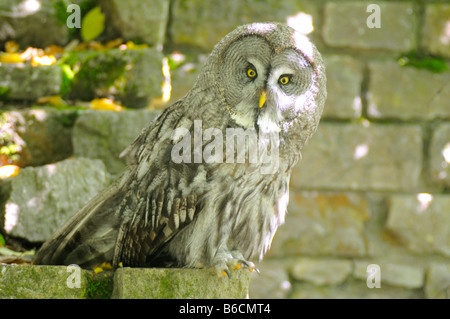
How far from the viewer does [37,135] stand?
3.11 m

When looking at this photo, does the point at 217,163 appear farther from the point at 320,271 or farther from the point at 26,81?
the point at 320,271

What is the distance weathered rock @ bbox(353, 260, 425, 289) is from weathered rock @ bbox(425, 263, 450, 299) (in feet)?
0.17

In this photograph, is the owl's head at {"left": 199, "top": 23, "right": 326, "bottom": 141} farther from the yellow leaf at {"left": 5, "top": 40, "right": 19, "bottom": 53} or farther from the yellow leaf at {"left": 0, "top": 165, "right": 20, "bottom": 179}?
the yellow leaf at {"left": 5, "top": 40, "right": 19, "bottom": 53}

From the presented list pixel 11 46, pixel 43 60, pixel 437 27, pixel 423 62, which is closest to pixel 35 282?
pixel 43 60

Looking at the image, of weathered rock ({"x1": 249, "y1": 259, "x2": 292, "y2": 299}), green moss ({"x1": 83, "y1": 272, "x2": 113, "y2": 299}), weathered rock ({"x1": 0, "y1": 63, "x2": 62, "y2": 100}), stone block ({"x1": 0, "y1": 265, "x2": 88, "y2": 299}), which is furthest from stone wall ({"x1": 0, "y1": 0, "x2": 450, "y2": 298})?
stone block ({"x1": 0, "y1": 265, "x2": 88, "y2": 299})

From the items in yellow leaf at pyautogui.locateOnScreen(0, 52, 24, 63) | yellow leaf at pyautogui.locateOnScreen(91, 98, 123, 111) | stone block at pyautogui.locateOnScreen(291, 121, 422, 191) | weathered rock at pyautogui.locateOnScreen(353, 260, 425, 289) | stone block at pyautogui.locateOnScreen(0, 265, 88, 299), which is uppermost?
yellow leaf at pyautogui.locateOnScreen(0, 52, 24, 63)

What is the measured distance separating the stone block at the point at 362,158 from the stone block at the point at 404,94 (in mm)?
104

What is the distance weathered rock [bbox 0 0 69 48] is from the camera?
3.25 m

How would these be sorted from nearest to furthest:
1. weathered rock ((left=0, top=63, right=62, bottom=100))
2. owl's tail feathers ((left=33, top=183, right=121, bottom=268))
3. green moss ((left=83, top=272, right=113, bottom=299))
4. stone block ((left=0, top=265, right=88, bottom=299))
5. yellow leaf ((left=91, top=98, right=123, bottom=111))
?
1. stone block ((left=0, top=265, right=88, bottom=299))
2. green moss ((left=83, top=272, right=113, bottom=299))
3. owl's tail feathers ((left=33, top=183, right=121, bottom=268))
4. weathered rock ((left=0, top=63, right=62, bottom=100))
5. yellow leaf ((left=91, top=98, right=123, bottom=111))

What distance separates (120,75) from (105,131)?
1.29 feet

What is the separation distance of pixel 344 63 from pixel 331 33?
233 mm

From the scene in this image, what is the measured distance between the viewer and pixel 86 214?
2.39m

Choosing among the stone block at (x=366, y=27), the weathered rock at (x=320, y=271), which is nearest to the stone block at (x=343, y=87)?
the stone block at (x=366, y=27)

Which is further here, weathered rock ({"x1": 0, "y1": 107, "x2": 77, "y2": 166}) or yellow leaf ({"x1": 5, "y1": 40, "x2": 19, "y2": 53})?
yellow leaf ({"x1": 5, "y1": 40, "x2": 19, "y2": 53})
